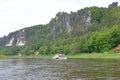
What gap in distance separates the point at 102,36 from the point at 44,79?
125116mm

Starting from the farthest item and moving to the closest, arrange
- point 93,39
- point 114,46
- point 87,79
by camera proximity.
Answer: point 93,39 < point 114,46 < point 87,79

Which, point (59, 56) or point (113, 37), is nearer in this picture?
point (59, 56)

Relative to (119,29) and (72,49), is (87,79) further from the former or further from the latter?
(72,49)

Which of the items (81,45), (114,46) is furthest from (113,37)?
(81,45)

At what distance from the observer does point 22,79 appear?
4975 centimetres

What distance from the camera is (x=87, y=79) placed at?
48.6 meters

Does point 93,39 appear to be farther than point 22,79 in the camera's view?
Yes

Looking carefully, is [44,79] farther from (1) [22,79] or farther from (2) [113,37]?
(2) [113,37]

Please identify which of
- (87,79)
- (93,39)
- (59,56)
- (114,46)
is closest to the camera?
(87,79)

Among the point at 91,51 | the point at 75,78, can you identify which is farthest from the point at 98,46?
the point at 75,78

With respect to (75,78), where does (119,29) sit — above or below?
above

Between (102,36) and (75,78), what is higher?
(102,36)

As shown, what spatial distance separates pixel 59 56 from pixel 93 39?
34470 mm

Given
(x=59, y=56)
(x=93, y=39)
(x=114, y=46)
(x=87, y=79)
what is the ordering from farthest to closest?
(x=93, y=39), (x=114, y=46), (x=59, y=56), (x=87, y=79)
